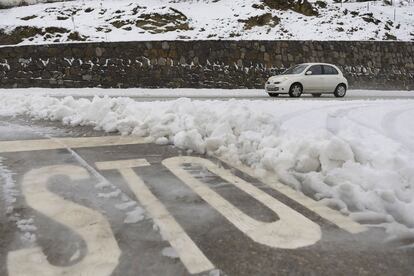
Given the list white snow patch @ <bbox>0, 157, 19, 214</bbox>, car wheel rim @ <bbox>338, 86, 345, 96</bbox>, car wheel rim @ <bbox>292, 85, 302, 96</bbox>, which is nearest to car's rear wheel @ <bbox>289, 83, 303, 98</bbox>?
car wheel rim @ <bbox>292, 85, 302, 96</bbox>

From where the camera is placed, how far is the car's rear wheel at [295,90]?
1678 cm

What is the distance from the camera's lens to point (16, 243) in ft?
8.93

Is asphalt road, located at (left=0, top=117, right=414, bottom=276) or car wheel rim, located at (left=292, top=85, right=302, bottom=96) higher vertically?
asphalt road, located at (left=0, top=117, right=414, bottom=276)

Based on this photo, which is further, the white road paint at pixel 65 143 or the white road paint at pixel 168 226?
the white road paint at pixel 65 143

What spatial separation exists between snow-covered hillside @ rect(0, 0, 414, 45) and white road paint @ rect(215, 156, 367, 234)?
1760 cm

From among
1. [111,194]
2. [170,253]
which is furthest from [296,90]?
[170,253]

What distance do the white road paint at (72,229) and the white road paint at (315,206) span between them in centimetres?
154

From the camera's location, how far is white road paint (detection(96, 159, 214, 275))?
2482mm

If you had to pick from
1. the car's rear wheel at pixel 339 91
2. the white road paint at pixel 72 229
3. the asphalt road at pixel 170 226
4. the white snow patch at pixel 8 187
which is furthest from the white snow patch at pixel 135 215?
the car's rear wheel at pixel 339 91

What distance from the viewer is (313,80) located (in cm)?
1723

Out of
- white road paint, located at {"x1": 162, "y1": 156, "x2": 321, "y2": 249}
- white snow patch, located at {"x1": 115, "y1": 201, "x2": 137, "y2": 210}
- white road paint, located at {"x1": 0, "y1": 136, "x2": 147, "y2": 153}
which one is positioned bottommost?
white road paint, located at {"x1": 0, "y1": 136, "x2": 147, "y2": 153}

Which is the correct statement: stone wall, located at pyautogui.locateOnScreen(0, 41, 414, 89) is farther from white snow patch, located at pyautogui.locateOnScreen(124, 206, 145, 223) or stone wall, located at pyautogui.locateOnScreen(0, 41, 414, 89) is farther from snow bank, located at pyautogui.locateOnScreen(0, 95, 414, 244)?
A: white snow patch, located at pyautogui.locateOnScreen(124, 206, 145, 223)

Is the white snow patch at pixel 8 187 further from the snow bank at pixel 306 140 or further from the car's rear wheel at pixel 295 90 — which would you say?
the car's rear wheel at pixel 295 90

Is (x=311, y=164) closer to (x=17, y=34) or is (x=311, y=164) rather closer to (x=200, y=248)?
(x=200, y=248)
